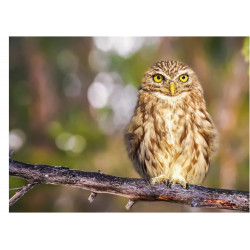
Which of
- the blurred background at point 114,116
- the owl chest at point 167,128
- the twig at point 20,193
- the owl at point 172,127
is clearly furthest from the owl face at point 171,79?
the twig at point 20,193

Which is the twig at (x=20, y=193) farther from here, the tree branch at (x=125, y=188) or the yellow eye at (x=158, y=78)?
the yellow eye at (x=158, y=78)

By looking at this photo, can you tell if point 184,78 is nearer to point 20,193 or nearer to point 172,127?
point 172,127

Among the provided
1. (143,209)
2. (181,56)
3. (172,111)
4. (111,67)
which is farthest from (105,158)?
(172,111)

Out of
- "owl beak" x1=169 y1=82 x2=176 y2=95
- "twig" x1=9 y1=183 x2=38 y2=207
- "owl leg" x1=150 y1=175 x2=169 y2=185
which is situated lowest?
"twig" x1=9 y1=183 x2=38 y2=207

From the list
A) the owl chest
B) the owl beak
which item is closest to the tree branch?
the owl chest

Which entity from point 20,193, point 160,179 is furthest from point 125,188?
point 20,193

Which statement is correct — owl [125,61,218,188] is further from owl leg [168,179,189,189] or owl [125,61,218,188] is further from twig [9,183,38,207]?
twig [9,183,38,207]

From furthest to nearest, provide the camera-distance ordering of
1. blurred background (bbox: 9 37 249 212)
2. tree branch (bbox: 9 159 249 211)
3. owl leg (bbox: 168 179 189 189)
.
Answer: blurred background (bbox: 9 37 249 212)
owl leg (bbox: 168 179 189 189)
tree branch (bbox: 9 159 249 211)
